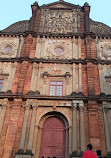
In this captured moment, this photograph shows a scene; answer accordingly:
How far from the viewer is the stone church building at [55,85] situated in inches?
615

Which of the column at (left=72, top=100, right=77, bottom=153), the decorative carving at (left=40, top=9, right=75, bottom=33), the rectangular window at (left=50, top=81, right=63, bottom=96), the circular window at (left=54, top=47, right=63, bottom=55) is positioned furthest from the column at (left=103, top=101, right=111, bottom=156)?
the decorative carving at (left=40, top=9, right=75, bottom=33)

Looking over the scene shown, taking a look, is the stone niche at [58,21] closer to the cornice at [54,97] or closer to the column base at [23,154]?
the cornice at [54,97]

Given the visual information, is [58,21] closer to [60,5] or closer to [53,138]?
[60,5]

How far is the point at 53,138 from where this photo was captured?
16.3m

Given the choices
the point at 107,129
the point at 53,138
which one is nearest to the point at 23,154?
the point at 53,138

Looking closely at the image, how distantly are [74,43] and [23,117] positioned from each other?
10.3 meters

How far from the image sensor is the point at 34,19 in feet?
80.5

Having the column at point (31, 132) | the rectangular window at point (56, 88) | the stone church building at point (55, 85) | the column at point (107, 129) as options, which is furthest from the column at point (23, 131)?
the column at point (107, 129)

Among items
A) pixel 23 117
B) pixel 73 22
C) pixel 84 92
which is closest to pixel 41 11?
pixel 73 22

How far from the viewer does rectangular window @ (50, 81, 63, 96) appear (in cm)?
1845

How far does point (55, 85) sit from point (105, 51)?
707 cm

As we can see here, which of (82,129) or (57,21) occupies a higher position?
(57,21)

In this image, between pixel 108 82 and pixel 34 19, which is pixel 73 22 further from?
pixel 108 82

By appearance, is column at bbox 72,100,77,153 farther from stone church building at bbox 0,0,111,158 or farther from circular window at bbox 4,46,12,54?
circular window at bbox 4,46,12,54
